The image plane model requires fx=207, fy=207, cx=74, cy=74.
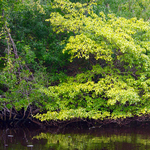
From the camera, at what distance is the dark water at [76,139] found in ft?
20.9

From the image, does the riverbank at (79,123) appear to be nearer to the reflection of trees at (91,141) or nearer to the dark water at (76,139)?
the dark water at (76,139)

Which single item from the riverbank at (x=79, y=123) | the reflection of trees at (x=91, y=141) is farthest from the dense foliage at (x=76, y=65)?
the reflection of trees at (x=91, y=141)

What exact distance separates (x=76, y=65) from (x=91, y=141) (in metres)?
4.85

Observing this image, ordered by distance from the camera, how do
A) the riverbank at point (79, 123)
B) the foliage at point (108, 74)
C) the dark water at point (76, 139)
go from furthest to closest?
the riverbank at point (79, 123)
the foliage at point (108, 74)
the dark water at point (76, 139)

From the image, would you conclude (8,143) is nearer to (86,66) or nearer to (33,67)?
(33,67)

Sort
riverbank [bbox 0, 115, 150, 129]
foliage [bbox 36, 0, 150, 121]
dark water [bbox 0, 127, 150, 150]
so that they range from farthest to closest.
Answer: riverbank [bbox 0, 115, 150, 129] < foliage [bbox 36, 0, 150, 121] < dark water [bbox 0, 127, 150, 150]

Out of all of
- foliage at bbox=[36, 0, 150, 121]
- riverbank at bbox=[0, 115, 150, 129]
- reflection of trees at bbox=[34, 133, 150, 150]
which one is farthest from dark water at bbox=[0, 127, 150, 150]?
foliage at bbox=[36, 0, 150, 121]

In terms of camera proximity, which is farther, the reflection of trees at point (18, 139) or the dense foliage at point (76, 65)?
the dense foliage at point (76, 65)

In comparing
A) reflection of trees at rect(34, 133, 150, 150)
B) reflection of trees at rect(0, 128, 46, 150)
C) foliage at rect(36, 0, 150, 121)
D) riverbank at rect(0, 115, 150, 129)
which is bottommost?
reflection of trees at rect(34, 133, 150, 150)

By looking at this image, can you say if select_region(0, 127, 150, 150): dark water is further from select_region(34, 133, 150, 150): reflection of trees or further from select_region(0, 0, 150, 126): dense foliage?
select_region(0, 0, 150, 126): dense foliage

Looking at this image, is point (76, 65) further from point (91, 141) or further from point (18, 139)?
point (18, 139)

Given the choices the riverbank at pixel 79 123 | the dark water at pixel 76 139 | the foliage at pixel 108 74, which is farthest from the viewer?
the riverbank at pixel 79 123

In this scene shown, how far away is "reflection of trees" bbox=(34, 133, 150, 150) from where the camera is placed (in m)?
6.43

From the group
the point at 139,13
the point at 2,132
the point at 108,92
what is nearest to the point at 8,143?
the point at 2,132
